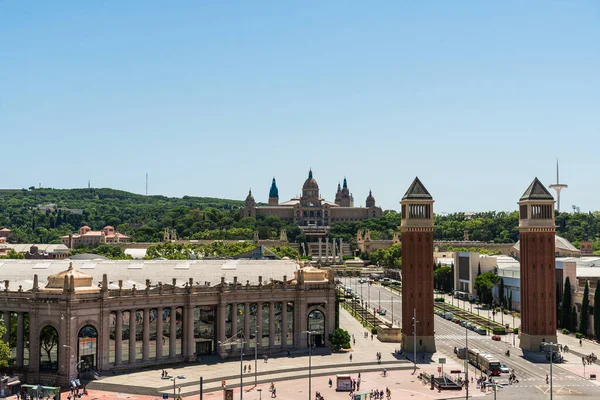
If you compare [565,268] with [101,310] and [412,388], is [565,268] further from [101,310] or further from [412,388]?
[101,310]

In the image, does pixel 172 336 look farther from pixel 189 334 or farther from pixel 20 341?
pixel 20 341

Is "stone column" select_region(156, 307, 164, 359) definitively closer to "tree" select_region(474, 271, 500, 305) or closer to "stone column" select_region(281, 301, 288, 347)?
"stone column" select_region(281, 301, 288, 347)

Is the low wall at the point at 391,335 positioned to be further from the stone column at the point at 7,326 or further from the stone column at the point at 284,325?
the stone column at the point at 7,326

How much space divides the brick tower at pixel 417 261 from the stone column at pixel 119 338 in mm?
45250

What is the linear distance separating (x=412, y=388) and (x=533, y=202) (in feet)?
157

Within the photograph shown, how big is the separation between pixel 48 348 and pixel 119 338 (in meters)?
8.52

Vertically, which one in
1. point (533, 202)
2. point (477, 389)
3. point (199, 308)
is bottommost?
point (477, 389)

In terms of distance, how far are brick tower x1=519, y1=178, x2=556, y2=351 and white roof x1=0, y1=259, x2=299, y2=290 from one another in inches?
1552

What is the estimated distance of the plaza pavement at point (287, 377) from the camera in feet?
299

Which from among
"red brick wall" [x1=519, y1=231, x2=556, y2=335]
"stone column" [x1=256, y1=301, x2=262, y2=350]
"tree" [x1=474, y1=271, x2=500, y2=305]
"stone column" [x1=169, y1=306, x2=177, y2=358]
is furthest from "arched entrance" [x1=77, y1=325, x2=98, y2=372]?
"tree" [x1=474, y1=271, x2=500, y2=305]

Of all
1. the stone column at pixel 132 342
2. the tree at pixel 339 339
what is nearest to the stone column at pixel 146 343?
the stone column at pixel 132 342

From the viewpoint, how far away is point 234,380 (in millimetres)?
96500

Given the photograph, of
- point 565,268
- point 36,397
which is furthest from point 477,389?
point 565,268

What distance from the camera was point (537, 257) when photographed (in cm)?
13125
